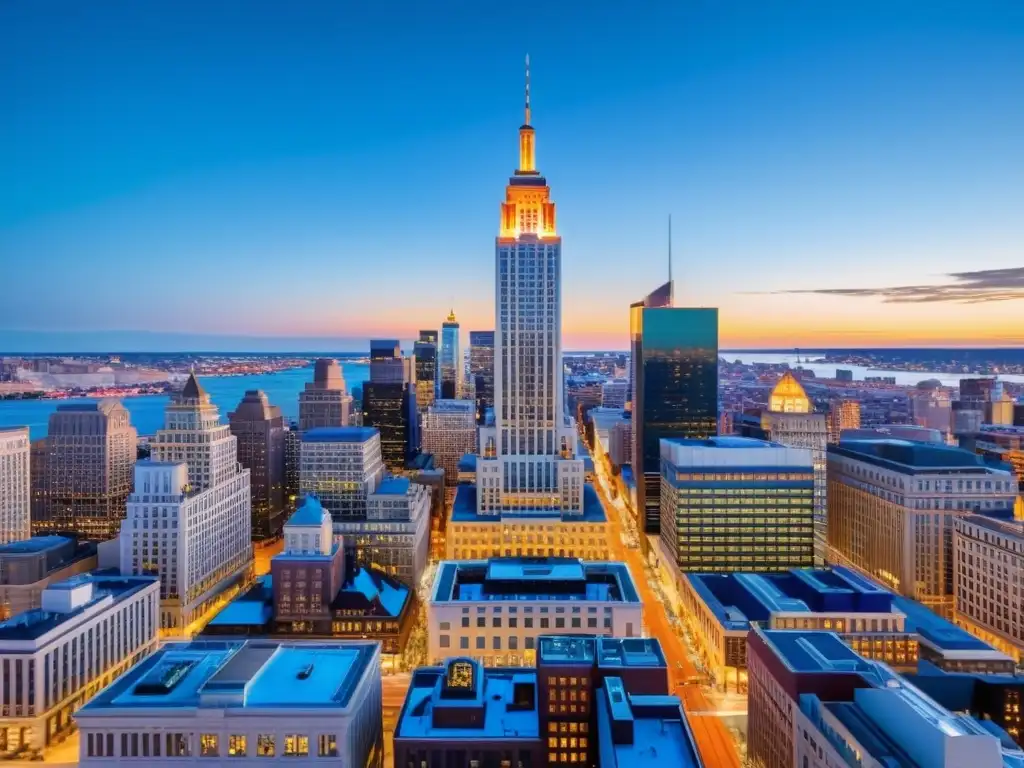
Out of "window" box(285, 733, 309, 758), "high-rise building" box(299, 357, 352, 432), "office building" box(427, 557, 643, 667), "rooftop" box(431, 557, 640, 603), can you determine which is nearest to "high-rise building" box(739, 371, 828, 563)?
"rooftop" box(431, 557, 640, 603)

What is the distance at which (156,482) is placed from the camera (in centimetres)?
9788

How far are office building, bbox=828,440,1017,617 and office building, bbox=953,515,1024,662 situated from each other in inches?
178

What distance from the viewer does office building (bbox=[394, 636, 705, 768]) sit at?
166 ft

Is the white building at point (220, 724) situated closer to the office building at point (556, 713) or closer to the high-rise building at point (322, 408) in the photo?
the office building at point (556, 713)

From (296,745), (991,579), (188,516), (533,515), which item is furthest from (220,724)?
(991,579)

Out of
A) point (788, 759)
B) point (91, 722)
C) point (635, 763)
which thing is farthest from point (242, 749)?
point (788, 759)

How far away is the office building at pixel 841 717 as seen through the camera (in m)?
39.3

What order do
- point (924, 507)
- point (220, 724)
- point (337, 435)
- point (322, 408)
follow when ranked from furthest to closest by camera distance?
point (322, 408)
point (337, 435)
point (924, 507)
point (220, 724)

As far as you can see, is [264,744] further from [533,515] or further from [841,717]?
[533,515]

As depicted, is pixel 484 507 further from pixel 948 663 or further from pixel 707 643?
pixel 948 663

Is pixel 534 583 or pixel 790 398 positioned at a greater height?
pixel 790 398

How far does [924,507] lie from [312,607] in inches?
3487

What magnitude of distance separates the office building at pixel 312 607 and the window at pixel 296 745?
3331cm

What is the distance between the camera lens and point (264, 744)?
53.1 m
